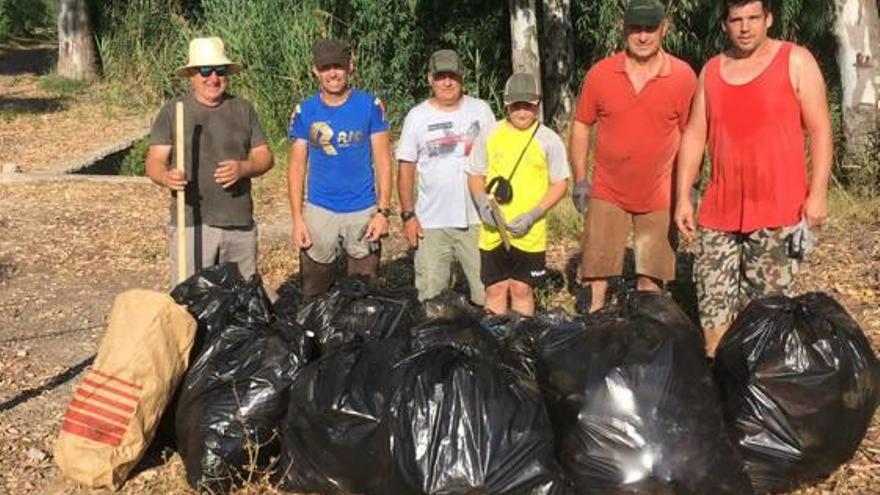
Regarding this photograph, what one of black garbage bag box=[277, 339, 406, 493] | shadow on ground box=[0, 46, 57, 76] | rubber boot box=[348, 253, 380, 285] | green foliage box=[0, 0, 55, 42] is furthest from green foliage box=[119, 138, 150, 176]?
green foliage box=[0, 0, 55, 42]

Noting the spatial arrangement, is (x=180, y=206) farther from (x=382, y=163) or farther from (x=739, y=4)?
(x=739, y=4)

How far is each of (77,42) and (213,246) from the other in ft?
49.8

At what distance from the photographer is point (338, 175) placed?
5059 mm

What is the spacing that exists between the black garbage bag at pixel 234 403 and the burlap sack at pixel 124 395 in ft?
0.43

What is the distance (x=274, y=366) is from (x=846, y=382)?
80.9 inches

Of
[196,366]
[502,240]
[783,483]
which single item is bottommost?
[783,483]

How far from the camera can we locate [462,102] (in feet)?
16.5

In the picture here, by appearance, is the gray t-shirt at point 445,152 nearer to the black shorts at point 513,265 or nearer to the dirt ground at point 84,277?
the black shorts at point 513,265

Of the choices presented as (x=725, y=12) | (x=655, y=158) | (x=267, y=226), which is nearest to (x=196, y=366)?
(x=655, y=158)

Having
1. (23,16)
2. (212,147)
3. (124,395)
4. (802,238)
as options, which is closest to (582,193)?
(802,238)

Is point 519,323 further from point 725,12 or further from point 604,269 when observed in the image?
point 725,12

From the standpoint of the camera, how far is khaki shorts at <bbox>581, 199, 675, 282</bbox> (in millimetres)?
4879

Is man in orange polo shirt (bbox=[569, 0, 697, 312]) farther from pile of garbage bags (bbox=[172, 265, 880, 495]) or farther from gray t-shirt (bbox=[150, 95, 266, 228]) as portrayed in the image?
gray t-shirt (bbox=[150, 95, 266, 228])

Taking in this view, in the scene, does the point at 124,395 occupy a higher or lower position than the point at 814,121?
lower
